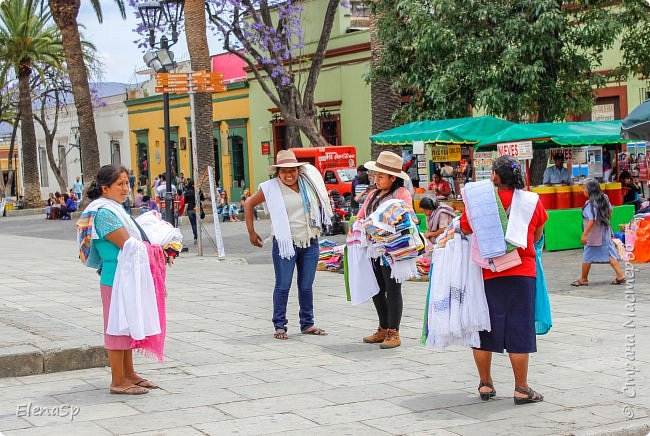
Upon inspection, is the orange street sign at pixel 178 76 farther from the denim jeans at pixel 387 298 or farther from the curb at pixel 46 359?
the curb at pixel 46 359

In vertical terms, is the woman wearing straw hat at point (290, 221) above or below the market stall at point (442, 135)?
below

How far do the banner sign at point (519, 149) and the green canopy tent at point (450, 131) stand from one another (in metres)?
1.18

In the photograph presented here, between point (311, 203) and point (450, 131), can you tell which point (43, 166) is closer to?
point (450, 131)

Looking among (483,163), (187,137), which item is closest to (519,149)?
(483,163)

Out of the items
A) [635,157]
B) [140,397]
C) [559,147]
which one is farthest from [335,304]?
[635,157]

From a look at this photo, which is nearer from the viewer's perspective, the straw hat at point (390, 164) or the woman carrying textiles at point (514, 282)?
the woman carrying textiles at point (514, 282)

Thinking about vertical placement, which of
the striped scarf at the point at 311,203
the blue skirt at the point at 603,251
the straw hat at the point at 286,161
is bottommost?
the blue skirt at the point at 603,251

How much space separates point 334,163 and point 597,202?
17.8 metres

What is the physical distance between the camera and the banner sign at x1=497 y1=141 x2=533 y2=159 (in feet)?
53.0

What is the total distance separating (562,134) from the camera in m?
16.6

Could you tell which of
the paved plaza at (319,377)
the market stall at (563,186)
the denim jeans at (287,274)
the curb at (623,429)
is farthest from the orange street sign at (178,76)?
the curb at (623,429)

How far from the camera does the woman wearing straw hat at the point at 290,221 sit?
870cm

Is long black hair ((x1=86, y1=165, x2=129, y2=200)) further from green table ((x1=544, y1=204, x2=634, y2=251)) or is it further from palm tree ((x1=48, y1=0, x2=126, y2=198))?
palm tree ((x1=48, y1=0, x2=126, y2=198))

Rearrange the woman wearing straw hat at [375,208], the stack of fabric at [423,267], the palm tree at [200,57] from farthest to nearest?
the palm tree at [200,57], the stack of fabric at [423,267], the woman wearing straw hat at [375,208]
